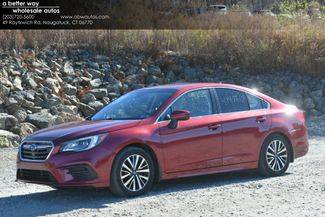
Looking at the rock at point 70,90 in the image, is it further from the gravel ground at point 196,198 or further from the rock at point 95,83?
the gravel ground at point 196,198

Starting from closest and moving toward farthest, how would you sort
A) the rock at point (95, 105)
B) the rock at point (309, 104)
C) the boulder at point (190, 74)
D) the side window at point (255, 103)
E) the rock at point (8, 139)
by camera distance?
the side window at point (255, 103)
the rock at point (8, 139)
the rock at point (95, 105)
the rock at point (309, 104)
the boulder at point (190, 74)

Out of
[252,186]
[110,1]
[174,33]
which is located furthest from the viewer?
[110,1]

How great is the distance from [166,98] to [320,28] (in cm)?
2065

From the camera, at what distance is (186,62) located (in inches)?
1080

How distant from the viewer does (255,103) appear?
1124cm

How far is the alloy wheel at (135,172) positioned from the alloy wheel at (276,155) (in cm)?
249

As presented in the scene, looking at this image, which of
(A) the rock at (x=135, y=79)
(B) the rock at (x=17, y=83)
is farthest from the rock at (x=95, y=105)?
(A) the rock at (x=135, y=79)

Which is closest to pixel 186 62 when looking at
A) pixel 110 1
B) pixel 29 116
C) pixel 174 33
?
pixel 174 33

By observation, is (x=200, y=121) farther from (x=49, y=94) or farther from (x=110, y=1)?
(x=110, y=1)

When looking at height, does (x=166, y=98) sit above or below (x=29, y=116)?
above

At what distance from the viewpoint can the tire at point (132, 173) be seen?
30.2ft

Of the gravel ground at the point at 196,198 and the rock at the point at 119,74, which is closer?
the gravel ground at the point at 196,198

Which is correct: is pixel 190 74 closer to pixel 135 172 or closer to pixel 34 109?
pixel 34 109

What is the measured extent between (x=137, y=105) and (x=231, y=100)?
165 cm
